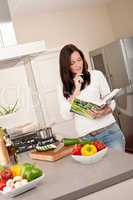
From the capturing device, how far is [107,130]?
2.21m

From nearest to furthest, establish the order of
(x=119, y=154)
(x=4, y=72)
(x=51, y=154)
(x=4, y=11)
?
(x=119, y=154) < (x=51, y=154) < (x=4, y=11) < (x=4, y=72)

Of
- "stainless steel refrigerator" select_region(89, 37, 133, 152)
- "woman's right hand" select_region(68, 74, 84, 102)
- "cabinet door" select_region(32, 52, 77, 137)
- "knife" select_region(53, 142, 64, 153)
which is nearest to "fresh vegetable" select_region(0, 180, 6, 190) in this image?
"knife" select_region(53, 142, 64, 153)

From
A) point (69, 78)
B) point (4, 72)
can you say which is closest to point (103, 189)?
point (69, 78)

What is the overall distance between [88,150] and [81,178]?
0.80 feet

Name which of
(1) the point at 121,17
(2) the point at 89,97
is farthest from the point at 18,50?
(1) the point at 121,17

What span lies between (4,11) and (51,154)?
1.01m

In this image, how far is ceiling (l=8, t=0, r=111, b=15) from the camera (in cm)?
430

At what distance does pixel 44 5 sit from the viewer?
461 centimetres

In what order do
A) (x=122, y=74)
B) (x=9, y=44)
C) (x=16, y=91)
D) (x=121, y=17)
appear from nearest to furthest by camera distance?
(x=9, y=44), (x=122, y=74), (x=16, y=91), (x=121, y=17)

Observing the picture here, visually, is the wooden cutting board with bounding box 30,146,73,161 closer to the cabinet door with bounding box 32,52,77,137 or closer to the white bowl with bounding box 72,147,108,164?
the white bowl with bounding box 72,147,108,164

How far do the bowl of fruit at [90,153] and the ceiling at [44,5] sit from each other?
2.83 m

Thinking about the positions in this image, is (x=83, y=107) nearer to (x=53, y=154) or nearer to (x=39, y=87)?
(x=53, y=154)

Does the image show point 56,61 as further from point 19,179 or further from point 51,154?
point 19,179

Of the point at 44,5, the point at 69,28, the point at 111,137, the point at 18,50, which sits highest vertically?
the point at 44,5
